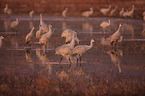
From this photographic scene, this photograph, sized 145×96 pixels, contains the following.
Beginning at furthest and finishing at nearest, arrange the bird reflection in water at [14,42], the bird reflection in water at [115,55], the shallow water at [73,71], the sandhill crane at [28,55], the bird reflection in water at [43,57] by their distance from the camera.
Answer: the bird reflection in water at [14,42]
the sandhill crane at [28,55]
the bird reflection in water at [115,55]
the bird reflection in water at [43,57]
the shallow water at [73,71]

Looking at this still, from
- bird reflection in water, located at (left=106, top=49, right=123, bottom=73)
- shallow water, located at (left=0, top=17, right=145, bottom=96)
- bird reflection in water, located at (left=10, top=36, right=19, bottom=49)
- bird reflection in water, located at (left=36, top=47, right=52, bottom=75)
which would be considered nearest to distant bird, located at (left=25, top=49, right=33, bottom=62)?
shallow water, located at (left=0, top=17, right=145, bottom=96)

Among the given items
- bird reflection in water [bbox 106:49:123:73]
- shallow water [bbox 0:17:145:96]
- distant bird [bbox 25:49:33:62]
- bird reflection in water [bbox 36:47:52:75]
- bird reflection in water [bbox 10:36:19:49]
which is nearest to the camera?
shallow water [bbox 0:17:145:96]

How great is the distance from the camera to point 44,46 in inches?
682

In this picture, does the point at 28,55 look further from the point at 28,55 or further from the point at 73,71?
the point at 73,71

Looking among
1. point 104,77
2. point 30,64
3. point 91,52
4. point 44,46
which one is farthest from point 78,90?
point 44,46

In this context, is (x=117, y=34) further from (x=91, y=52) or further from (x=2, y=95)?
(x=2, y=95)

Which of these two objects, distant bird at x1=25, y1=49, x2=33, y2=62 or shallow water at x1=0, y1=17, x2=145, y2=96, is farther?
distant bird at x1=25, y1=49, x2=33, y2=62

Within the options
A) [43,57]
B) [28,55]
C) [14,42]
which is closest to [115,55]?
[43,57]

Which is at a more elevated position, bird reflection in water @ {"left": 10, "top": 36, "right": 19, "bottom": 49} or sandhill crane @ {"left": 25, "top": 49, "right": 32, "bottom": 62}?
bird reflection in water @ {"left": 10, "top": 36, "right": 19, "bottom": 49}

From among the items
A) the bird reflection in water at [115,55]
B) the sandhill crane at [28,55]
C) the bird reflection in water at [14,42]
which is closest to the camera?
the bird reflection in water at [115,55]

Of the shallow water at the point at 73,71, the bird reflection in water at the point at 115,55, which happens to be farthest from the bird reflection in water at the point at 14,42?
the bird reflection in water at the point at 115,55

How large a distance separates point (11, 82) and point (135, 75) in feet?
12.8

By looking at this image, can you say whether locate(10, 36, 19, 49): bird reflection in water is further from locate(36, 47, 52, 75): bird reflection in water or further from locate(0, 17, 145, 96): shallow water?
locate(36, 47, 52, 75): bird reflection in water

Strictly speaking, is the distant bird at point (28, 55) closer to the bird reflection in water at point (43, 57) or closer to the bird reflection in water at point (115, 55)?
the bird reflection in water at point (43, 57)
